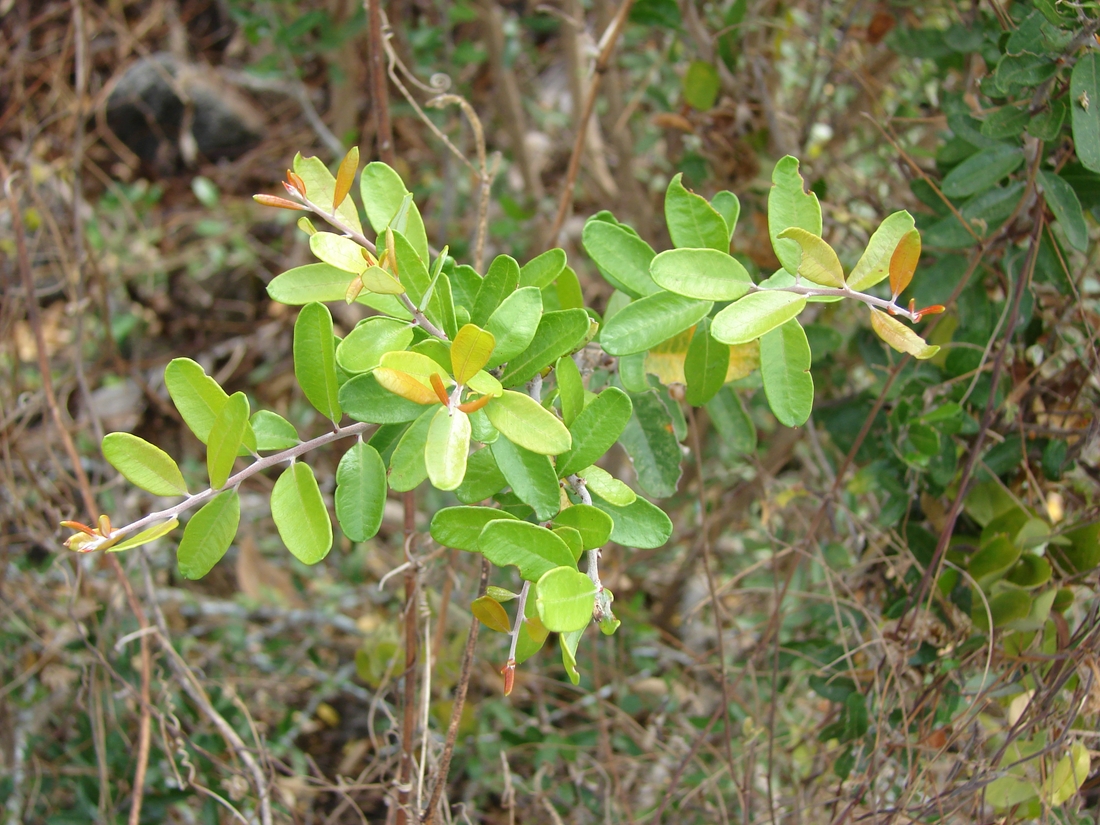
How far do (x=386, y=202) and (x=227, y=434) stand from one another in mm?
272

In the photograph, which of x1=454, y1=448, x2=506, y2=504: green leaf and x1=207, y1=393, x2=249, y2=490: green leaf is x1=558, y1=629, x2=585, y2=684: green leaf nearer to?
x1=454, y1=448, x2=506, y2=504: green leaf

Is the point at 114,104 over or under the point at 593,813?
over

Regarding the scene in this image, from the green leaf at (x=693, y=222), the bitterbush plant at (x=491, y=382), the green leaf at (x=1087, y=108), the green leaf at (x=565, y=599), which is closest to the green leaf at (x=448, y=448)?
the bitterbush plant at (x=491, y=382)

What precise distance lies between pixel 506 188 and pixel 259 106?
141 cm

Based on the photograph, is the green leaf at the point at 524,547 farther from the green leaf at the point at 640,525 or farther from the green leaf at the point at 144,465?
the green leaf at the point at 144,465

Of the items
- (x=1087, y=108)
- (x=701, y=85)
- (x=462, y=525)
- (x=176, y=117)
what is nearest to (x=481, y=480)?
(x=462, y=525)

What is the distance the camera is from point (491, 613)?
76cm

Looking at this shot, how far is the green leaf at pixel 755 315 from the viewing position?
67cm

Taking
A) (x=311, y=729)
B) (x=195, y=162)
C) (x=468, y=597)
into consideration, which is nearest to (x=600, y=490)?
(x=468, y=597)

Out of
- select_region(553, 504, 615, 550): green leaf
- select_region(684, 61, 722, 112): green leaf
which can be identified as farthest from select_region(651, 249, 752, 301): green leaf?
select_region(684, 61, 722, 112): green leaf

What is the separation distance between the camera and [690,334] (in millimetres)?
893

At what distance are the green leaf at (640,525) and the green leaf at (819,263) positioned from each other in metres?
0.25

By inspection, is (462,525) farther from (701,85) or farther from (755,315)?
(701,85)

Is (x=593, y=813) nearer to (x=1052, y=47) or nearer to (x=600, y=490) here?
(x=600, y=490)
